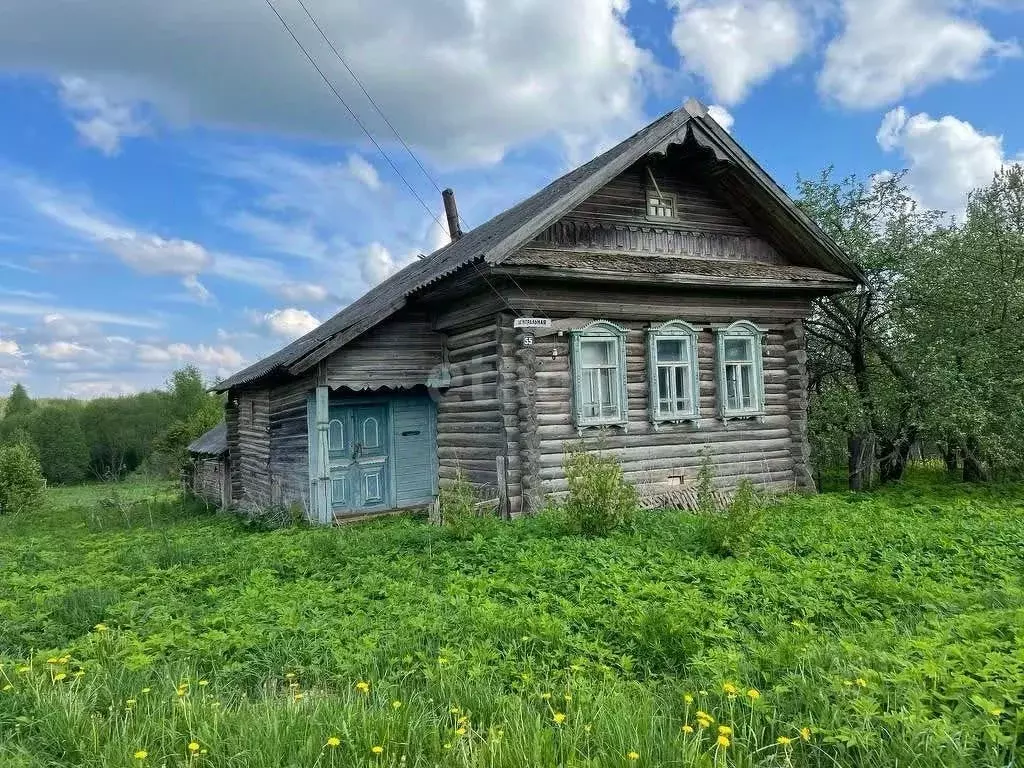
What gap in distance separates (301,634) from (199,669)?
718mm

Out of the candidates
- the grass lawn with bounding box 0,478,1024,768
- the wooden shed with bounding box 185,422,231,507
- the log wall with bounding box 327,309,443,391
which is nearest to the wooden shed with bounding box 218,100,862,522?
the log wall with bounding box 327,309,443,391

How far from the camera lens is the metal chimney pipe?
19478mm

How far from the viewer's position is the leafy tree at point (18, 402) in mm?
48906

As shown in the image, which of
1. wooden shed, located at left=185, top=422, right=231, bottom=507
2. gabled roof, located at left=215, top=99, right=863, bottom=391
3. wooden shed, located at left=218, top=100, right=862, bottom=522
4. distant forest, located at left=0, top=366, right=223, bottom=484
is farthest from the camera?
distant forest, located at left=0, top=366, right=223, bottom=484

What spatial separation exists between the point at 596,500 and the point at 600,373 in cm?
323

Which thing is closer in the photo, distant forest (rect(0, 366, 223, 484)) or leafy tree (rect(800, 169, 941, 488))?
leafy tree (rect(800, 169, 941, 488))

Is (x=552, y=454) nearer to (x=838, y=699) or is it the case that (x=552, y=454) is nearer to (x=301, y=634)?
(x=301, y=634)

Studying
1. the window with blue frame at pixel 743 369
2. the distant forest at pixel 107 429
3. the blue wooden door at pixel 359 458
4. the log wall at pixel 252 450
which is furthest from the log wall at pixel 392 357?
the distant forest at pixel 107 429

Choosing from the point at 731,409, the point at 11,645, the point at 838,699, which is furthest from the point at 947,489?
the point at 11,645

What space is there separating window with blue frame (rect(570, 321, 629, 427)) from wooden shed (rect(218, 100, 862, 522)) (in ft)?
0.10

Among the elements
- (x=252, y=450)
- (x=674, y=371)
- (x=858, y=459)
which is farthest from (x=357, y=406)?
(x=858, y=459)

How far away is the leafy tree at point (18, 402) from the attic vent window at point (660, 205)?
5222cm

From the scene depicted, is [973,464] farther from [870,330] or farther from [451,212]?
[451,212]

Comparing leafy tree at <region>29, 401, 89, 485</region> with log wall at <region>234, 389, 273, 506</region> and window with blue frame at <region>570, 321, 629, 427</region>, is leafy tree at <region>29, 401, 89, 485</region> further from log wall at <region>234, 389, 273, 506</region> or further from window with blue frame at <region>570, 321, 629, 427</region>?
window with blue frame at <region>570, 321, 629, 427</region>
